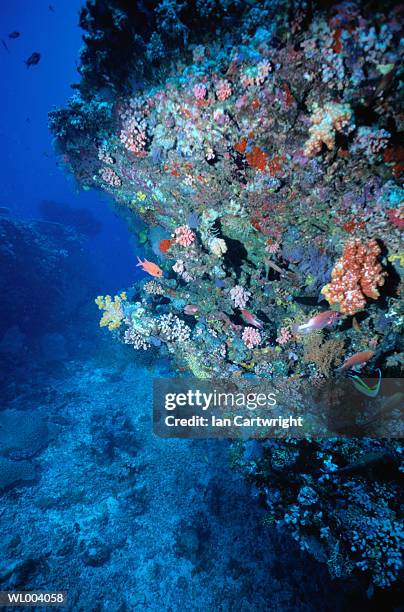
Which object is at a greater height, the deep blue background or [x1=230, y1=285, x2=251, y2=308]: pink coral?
the deep blue background

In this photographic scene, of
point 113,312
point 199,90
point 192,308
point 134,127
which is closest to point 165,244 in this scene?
point 192,308

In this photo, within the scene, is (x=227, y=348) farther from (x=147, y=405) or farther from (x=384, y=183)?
(x=147, y=405)

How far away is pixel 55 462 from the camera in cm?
782

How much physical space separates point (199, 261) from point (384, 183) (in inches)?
115

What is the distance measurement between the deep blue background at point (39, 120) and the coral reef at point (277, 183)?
81.8 feet

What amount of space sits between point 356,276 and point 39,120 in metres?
147

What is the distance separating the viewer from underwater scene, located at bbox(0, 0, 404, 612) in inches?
123

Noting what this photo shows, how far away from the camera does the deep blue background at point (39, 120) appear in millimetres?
50469

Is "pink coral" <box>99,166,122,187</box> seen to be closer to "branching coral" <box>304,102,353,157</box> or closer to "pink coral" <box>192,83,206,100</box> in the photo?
"pink coral" <box>192,83,206,100</box>

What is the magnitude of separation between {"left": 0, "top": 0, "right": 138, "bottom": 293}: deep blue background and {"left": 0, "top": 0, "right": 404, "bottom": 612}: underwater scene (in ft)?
78.3

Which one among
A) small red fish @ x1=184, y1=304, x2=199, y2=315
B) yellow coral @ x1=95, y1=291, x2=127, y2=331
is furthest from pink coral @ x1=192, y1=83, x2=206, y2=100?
yellow coral @ x1=95, y1=291, x2=127, y2=331

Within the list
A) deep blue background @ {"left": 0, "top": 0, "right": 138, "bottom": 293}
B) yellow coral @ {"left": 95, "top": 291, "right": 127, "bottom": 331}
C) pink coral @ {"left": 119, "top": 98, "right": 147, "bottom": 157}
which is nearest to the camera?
pink coral @ {"left": 119, "top": 98, "right": 147, "bottom": 157}

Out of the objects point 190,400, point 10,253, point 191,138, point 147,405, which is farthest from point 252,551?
point 10,253

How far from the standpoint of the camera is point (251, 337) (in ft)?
17.9
